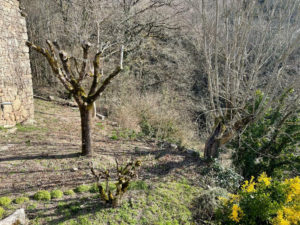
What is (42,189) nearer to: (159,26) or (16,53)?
(16,53)

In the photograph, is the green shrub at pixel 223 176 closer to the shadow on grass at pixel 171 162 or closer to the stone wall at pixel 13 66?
the shadow on grass at pixel 171 162

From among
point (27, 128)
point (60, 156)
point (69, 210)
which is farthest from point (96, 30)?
point (69, 210)

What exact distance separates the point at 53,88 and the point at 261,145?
30.2 feet

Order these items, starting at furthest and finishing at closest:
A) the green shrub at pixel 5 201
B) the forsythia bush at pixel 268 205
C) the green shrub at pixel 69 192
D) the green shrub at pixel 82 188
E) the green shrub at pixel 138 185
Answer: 1. the green shrub at pixel 138 185
2. the green shrub at pixel 82 188
3. the green shrub at pixel 69 192
4. the green shrub at pixel 5 201
5. the forsythia bush at pixel 268 205

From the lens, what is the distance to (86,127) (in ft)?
14.5

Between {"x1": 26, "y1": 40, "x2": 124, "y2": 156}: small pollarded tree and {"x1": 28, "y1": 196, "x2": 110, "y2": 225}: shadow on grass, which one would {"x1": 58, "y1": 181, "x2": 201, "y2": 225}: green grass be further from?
{"x1": 26, "y1": 40, "x2": 124, "y2": 156}: small pollarded tree

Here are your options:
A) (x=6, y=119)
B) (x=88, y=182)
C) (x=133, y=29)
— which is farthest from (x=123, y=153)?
(x=133, y=29)

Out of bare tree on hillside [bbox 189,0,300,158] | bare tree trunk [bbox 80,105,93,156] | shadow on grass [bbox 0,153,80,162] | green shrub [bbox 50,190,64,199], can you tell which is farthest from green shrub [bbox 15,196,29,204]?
bare tree on hillside [bbox 189,0,300,158]

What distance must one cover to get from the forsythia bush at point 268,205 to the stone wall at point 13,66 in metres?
5.83

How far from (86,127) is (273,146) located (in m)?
4.80

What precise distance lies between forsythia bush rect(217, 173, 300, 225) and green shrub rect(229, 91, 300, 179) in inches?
95.1

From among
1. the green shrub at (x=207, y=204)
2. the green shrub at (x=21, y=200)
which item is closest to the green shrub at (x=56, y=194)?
the green shrub at (x=21, y=200)

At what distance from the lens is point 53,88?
35.0ft

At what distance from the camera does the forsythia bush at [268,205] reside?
10.1 feet
